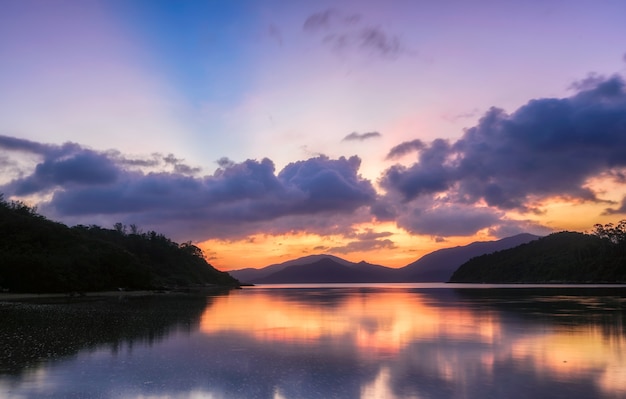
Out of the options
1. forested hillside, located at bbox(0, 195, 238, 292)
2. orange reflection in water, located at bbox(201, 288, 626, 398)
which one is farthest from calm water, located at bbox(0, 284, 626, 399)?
forested hillside, located at bbox(0, 195, 238, 292)

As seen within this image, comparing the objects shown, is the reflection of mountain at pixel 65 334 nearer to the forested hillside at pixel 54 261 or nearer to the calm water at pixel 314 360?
the calm water at pixel 314 360

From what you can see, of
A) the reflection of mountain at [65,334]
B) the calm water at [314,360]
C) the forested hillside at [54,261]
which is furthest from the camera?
the forested hillside at [54,261]

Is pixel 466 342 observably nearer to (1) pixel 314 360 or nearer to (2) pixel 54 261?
(1) pixel 314 360

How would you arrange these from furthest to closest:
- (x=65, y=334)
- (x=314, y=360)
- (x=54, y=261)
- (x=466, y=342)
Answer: (x=54, y=261) → (x=65, y=334) → (x=466, y=342) → (x=314, y=360)

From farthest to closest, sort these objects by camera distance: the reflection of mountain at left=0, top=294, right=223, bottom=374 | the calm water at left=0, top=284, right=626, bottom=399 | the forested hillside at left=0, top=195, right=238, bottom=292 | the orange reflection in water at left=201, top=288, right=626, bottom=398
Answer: the forested hillside at left=0, top=195, right=238, bottom=292, the reflection of mountain at left=0, top=294, right=223, bottom=374, the orange reflection in water at left=201, top=288, right=626, bottom=398, the calm water at left=0, top=284, right=626, bottom=399

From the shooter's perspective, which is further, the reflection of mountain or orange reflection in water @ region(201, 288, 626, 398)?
the reflection of mountain

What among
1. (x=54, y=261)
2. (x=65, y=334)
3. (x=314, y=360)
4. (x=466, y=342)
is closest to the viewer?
(x=314, y=360)

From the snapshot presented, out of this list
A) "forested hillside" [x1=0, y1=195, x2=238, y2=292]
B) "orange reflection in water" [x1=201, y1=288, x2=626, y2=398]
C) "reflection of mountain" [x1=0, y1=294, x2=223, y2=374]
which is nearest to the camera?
"orange reflection in water" [x1=201, y1=288, x2=626, y2=398]

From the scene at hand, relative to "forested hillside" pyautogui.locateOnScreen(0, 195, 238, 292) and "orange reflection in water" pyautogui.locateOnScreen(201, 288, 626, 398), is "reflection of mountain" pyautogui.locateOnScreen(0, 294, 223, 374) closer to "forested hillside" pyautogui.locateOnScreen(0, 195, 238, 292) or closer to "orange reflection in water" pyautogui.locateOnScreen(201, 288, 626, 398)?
"orange reflection in water" pyautogui.locateOnScreen(201, 288, 626, 398)

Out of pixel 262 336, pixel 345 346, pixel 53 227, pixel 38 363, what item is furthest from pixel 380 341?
pixel 53 227

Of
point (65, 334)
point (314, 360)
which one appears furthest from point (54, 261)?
point (314, 360)

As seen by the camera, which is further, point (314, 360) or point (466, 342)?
point (466, 342)

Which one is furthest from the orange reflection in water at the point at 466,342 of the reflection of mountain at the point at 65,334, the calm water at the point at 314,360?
the reflection of mountain at the point at 65,334

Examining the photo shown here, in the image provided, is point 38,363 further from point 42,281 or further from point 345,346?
point 42,281
